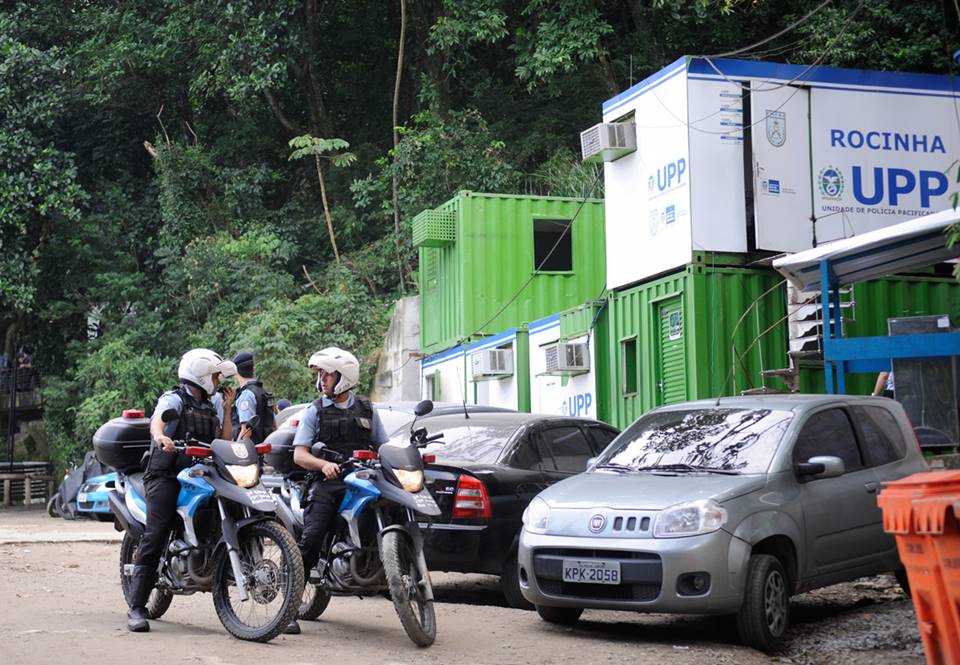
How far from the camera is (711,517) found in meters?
8.30

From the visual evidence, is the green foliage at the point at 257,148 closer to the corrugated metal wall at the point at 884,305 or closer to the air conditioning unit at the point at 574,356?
the air conditioning unit at the point at 574,356

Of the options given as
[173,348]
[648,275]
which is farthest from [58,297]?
[648,275]

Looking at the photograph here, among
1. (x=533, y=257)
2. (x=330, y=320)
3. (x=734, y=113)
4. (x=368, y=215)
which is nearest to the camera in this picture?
(x=734, y=113)

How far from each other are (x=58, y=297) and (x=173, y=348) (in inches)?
145

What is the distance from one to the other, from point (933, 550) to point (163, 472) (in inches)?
190

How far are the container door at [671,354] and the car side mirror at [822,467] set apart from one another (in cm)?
745

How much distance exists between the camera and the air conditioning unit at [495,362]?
21.5 m

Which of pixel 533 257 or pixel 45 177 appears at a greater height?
pixel 45 177

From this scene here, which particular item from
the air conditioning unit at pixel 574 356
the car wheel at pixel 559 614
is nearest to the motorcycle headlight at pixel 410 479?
the car wheel at pixel 559 614

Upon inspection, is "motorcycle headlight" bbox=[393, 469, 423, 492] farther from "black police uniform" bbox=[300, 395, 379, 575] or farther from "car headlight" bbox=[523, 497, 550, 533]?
"car headlight" bbox=[523, 497, 550, 533]

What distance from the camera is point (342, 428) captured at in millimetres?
8789

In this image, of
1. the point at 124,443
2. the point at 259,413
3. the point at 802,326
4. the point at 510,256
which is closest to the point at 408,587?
the point at 124,443

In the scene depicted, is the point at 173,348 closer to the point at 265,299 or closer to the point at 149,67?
the point at 265,299

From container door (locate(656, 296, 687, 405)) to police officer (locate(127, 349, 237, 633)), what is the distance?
8510 mm
